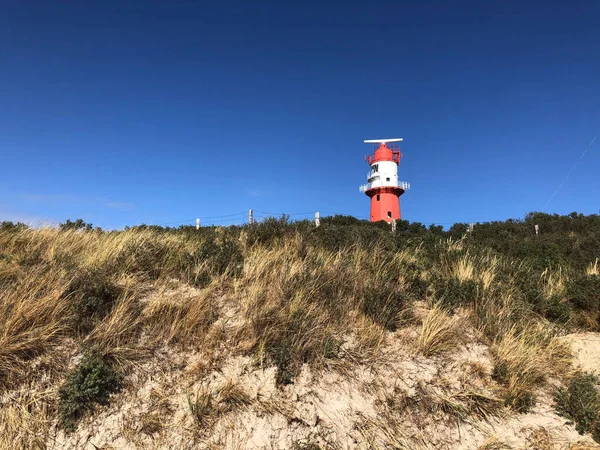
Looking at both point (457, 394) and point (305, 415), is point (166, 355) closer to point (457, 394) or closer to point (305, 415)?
point (305, 415)

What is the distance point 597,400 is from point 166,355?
4663 millimetres

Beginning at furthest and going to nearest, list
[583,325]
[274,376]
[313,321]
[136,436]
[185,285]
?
[583,325] → [185,285] → [313,321] → [274,376] → [136,436]

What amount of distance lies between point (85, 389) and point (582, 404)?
4.96m

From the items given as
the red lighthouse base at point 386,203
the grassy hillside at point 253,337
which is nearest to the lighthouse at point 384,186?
the red lighthouse base at point 386,203

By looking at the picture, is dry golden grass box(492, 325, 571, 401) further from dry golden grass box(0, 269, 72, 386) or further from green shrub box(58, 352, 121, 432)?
dry golden grass box(0, 269, 72, 386)

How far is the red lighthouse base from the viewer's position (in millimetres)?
38500

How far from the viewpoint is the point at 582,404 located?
3795mm

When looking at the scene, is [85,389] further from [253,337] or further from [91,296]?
[253,337]

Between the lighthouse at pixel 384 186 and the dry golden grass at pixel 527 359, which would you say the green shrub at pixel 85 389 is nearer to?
the dry golden grass at pixel 527 359

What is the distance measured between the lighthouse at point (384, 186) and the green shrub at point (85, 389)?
117ft

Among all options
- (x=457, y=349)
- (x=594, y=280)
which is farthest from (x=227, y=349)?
(x=594, y=280)

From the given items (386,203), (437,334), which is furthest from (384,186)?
(437,334)

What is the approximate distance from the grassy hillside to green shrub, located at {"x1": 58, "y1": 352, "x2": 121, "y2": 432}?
0.02m

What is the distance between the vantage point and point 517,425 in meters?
3.73
